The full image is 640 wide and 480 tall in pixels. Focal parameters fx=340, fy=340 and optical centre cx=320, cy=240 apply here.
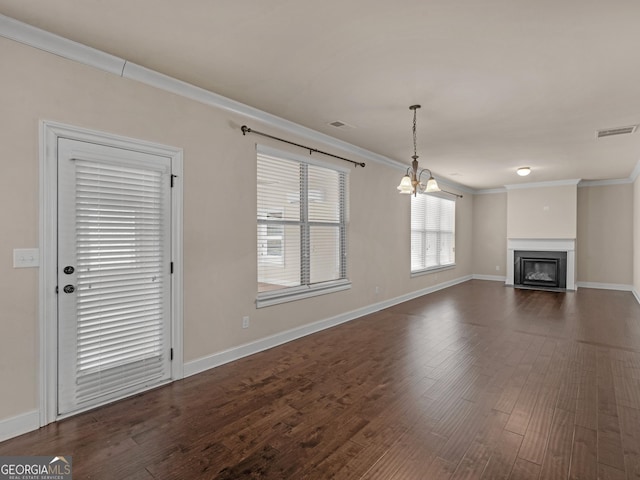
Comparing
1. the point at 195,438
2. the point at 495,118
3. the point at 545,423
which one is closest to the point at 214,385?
the point at 195,438

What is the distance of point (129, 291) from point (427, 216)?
641 cm

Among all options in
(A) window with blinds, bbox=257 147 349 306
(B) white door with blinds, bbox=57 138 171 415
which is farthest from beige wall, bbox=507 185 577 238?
(B) white door with blinds, bbox=57 138 171 415

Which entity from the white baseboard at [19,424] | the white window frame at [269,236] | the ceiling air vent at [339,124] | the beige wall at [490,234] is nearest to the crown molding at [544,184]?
the beige wall at [490,234]

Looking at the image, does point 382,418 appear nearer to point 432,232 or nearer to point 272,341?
point 272,341

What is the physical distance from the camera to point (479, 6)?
6.68 ft

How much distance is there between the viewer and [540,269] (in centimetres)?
869

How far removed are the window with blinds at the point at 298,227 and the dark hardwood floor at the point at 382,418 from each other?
0.81 m

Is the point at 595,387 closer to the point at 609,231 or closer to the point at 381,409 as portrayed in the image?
the point at 381,409

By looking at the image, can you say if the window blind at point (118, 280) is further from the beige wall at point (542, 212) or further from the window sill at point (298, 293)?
the beige wall at point (542, 212)

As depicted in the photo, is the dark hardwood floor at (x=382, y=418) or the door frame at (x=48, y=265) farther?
the door frame at (x=48, y=265)

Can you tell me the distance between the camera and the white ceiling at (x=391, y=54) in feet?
6.85

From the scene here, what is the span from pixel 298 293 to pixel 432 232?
183 inches

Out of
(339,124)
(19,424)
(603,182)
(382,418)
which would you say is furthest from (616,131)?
(19,424)

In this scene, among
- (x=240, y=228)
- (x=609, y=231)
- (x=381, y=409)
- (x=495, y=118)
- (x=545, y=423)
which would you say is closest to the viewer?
(x=545, y=423)
